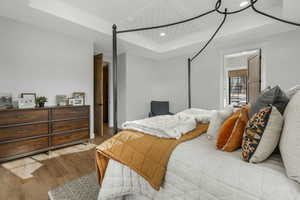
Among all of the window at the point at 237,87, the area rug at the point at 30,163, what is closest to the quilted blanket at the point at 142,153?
the area rug at the point at 30,163

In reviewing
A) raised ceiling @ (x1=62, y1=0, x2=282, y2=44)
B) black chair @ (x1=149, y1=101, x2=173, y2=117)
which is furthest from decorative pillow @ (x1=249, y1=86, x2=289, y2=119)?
black chair @ (x1=149, y1=101, x2=173, y2=117)

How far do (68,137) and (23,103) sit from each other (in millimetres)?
989

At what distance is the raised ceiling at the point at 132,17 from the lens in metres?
2.34

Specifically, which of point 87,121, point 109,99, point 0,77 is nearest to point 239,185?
point 87,121

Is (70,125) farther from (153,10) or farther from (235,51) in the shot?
(235,51)

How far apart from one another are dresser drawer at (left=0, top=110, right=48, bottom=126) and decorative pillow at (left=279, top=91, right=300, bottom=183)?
10.5 feet

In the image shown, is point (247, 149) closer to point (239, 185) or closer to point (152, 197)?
point (239, 185)

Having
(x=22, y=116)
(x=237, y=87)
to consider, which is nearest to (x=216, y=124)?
(x=22, y=116)

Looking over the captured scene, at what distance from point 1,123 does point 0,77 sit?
2.77 ft

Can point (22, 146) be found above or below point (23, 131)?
below

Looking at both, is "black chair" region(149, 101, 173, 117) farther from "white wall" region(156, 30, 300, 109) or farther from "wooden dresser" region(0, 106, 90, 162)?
"wooden dresser" region(0, 106, 90, 162)

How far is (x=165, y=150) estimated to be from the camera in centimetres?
107

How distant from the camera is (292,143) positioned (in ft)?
2.30

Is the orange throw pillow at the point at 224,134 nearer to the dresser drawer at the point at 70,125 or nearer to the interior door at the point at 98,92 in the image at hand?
the dresser drawer at the point at 70,125
